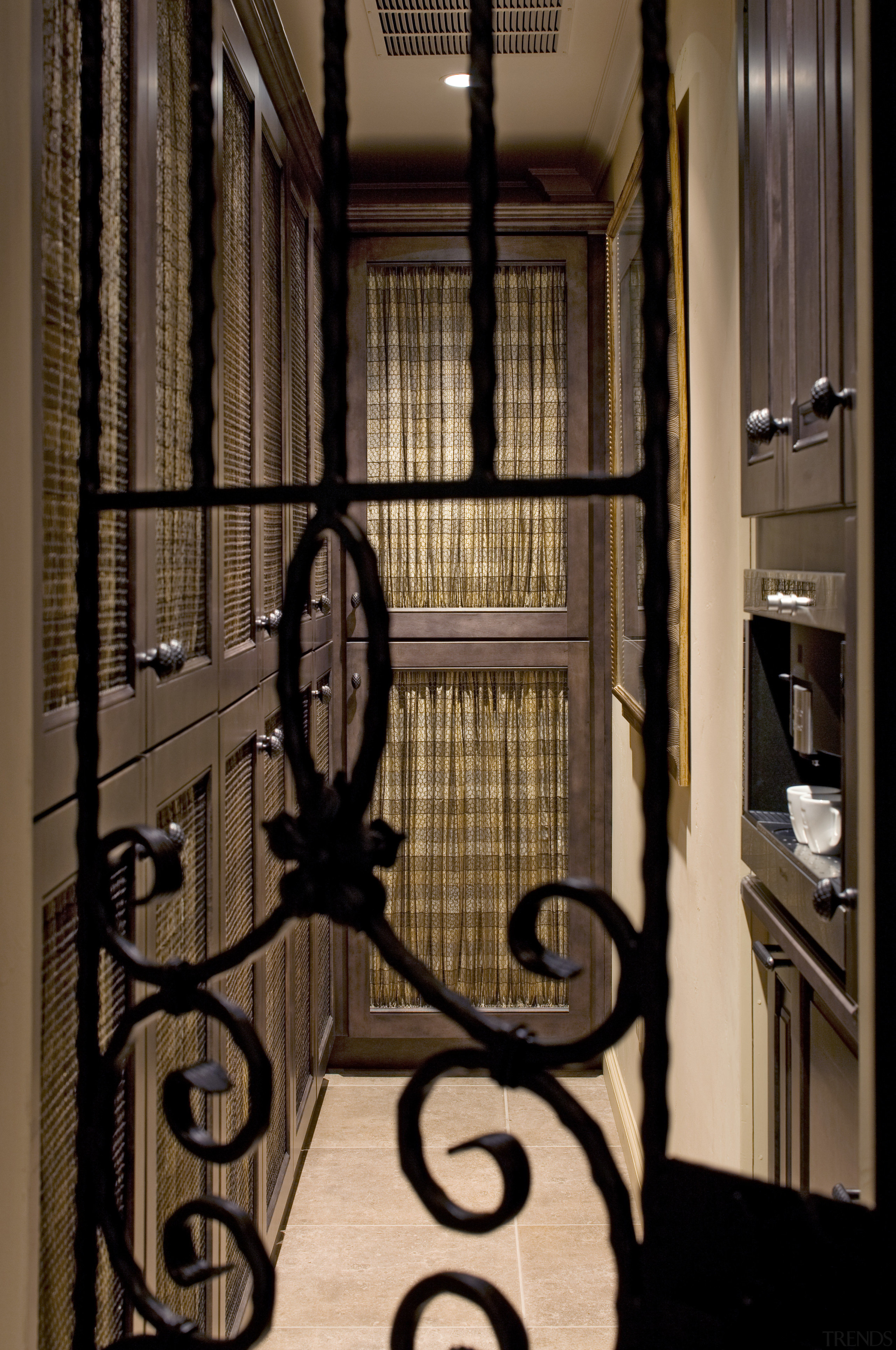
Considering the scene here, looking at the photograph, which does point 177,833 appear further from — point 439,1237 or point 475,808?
point 475,808

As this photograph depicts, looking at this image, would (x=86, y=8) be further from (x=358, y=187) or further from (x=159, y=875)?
(x=358, y=187)

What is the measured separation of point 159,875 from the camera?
0.59 metres

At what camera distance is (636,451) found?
8.05 ft

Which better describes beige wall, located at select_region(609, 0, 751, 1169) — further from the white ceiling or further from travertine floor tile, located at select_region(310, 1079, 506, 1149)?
travertine floor tile, located at select_region(310, 1079, 506, 1149)

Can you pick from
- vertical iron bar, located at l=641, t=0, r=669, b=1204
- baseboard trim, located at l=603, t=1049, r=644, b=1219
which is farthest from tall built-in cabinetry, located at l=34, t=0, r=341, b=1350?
baseboard trim, located at l=603, t=1049, r=644, b=1219

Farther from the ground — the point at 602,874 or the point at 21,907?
the point at 21,907

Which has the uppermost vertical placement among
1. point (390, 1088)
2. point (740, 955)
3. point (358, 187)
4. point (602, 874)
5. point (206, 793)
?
point (358, 187)

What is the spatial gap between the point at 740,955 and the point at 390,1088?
1675 millimetres

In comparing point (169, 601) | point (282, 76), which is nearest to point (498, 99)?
point (282, 76)

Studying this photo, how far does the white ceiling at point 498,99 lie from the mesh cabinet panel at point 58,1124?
1.77 meters

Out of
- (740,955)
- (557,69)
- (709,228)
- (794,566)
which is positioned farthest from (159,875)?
(557,69)

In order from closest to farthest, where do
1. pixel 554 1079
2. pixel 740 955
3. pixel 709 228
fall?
1. pixel 554 1079
2. pixel 740 955
3. pixel 709 228

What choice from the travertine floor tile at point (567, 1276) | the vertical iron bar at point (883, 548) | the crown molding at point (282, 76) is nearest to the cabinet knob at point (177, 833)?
the vertical iron bar at point (883, 548)

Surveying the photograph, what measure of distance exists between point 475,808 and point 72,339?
222cm
